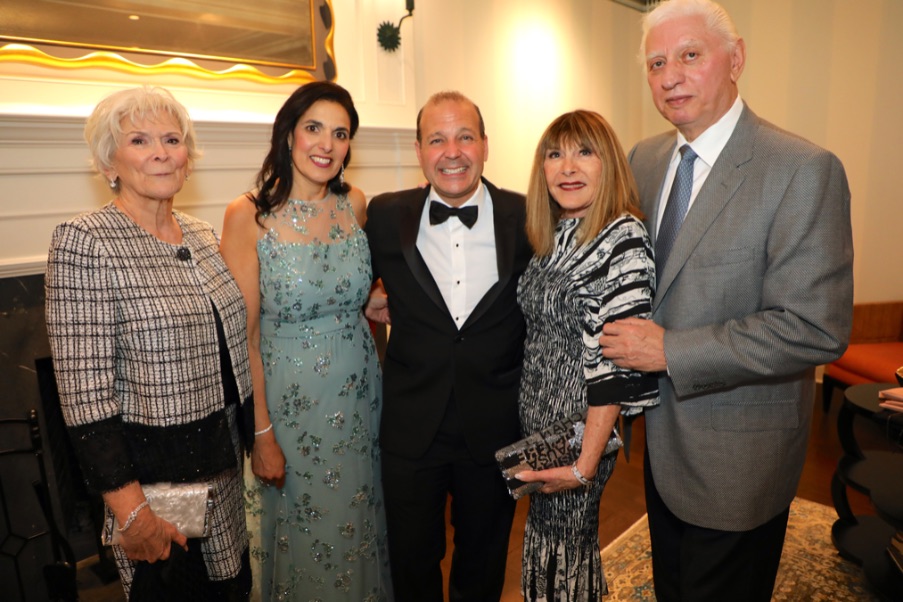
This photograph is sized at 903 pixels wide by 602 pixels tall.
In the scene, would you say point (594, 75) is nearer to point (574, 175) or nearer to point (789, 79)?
point (789, 79)

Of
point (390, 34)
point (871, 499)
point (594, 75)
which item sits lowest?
point (871, 499)

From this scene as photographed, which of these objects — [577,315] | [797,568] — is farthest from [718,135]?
[797,568]

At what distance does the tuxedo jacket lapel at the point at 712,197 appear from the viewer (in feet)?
5.04

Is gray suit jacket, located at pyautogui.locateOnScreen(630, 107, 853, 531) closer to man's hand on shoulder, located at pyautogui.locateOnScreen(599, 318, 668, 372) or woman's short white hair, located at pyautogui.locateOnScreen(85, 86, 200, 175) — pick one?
man's hand on shoulder, located at pyautogui.locateOnScreen(599, 318, 668, 372)

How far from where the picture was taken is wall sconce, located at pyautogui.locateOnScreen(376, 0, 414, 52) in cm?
341

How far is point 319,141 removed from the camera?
76.9 inches

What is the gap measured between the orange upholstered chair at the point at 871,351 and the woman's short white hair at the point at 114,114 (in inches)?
155

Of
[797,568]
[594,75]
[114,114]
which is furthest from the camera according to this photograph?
[594,75]

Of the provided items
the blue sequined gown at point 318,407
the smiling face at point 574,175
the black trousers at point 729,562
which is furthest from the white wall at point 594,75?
the black trousers at point 729,562

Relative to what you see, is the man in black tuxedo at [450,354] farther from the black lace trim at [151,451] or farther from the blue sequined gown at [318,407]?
the black lace trim at [151,451]

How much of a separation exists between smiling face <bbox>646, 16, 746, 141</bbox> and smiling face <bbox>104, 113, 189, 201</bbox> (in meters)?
1.36

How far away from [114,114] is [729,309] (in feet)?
5.53

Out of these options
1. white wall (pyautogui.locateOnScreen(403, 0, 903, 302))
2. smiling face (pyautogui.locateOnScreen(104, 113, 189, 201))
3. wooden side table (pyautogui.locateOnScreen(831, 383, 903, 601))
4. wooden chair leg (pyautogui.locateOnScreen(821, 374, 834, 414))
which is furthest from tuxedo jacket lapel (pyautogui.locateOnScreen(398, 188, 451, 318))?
wooden chair leg (pyautogui.locateOnScreen(821, 374, 834, 414))

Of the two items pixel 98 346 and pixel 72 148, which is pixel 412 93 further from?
pixel 98 346
